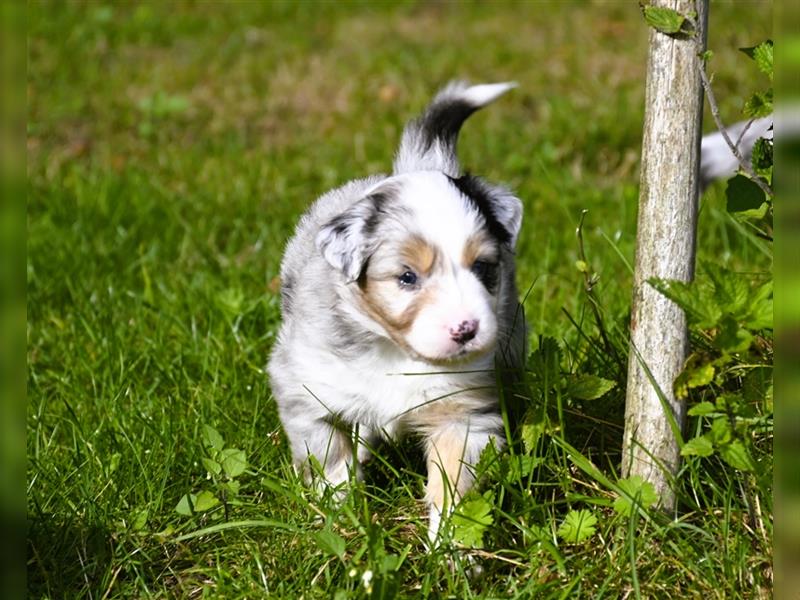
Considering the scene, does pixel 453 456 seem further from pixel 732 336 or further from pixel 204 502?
pixel 732 336

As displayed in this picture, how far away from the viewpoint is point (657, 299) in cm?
241

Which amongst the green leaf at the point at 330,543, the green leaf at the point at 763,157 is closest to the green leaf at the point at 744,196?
the green leaf at the point at 763,157

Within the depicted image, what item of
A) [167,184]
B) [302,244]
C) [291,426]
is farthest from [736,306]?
[167,184]

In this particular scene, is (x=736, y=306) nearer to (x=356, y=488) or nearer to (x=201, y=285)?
(x=356, y=488)

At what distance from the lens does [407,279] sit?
2.63 meters

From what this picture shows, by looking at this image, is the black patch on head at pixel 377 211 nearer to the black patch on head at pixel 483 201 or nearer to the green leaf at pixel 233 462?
the black patch on head at pixel 483 201

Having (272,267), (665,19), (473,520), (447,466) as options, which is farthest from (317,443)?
(272,267)

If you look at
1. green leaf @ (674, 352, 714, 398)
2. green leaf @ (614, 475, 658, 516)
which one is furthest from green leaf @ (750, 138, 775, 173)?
green leaf @ (614, 475, 658, 516)

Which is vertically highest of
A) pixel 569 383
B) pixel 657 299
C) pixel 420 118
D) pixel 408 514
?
pixel 420 118

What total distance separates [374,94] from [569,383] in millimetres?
4168

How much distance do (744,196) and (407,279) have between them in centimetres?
81

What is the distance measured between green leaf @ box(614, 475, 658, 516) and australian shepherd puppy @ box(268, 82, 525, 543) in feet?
1.25

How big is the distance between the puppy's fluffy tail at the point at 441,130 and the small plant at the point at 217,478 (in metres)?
1.01

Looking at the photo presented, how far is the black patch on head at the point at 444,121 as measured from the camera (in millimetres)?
3219
